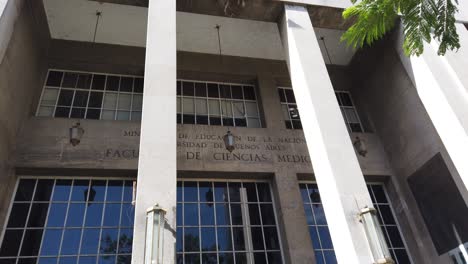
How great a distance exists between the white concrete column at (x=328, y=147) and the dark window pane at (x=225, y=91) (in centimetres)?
372

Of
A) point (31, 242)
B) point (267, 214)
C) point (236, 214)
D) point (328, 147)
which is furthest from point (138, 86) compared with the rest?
point (328, 147)

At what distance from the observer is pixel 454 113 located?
774 centimetres

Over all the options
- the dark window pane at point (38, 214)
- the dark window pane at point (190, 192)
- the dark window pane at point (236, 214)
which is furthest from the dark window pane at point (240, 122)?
the dark window pane at point (38, 214)

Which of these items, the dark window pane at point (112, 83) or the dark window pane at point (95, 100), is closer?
the dark window pane at point (95, 100)

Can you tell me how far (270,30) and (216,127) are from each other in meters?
4.05

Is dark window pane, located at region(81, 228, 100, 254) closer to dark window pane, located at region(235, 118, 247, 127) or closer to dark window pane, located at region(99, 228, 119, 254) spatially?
dark window pane, located at region(99, 228, 119, 254)

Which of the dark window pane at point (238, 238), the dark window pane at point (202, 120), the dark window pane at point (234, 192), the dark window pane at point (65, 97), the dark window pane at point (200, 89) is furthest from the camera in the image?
the dark window pane at point (200, 89)

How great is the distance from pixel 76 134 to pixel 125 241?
10.1 feet

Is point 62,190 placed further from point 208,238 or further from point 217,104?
point 217,104

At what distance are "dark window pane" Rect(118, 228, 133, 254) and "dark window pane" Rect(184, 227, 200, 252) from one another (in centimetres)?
138

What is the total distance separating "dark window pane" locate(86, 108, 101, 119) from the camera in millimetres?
10812

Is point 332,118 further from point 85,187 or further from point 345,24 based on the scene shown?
point 85,187

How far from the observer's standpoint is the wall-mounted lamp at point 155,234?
4.78 metres

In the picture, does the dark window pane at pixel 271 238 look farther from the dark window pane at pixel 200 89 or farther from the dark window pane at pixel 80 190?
the dark window pane at pixel 200 89
